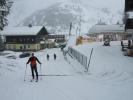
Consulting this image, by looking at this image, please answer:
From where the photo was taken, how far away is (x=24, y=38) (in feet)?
267

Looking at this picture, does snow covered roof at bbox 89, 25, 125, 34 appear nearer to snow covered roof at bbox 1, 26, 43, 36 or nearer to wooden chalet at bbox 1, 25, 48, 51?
wooden chalet at bbox 1, 25, 48, 51

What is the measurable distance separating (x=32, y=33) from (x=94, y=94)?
220 feet

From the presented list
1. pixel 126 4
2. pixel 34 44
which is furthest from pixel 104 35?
pixel 126 4

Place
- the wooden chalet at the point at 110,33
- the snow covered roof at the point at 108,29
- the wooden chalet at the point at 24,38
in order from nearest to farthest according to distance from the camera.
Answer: the wooden chalet at the point at 24,38
the wooden chalet at the point at 110,33
the snow covered roof at the point at 108,29

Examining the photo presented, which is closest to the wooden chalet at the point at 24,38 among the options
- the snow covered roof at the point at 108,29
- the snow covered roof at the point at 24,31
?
the snow covered roof at the point at 24,31

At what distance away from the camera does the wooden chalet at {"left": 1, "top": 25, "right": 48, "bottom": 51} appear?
80.2m

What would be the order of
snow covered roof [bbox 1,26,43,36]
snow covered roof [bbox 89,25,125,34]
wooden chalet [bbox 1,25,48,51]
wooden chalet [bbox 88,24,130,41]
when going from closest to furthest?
snow covered roof [bbox 1,26,43,36], wooden chalet [bbox 1,25,48,51], wooden chalet [bbox 88,24,130,41], snow covered roof [bbox 89,25,125,34]

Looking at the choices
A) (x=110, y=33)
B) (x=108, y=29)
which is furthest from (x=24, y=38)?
(x=108, y=29)

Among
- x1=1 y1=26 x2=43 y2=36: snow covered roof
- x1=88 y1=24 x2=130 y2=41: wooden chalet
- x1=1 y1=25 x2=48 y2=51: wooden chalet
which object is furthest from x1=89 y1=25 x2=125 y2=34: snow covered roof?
x1=1 y1=26 x2=43 y2=36: snow covered roof

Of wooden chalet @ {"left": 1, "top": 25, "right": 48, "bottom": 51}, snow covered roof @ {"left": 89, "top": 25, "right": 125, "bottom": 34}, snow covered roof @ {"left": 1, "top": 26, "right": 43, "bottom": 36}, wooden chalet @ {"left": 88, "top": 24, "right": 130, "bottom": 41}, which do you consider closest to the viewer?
snow covered roof @ {"left": 1, "top": 26, "right": 43, "bottom": 36}

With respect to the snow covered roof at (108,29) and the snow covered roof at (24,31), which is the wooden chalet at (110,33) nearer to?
the snow covered roof at (108,29)

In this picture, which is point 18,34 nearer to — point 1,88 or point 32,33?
point 32,33

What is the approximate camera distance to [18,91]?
1482 centimetres

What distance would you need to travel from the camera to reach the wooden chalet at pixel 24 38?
80188mm
